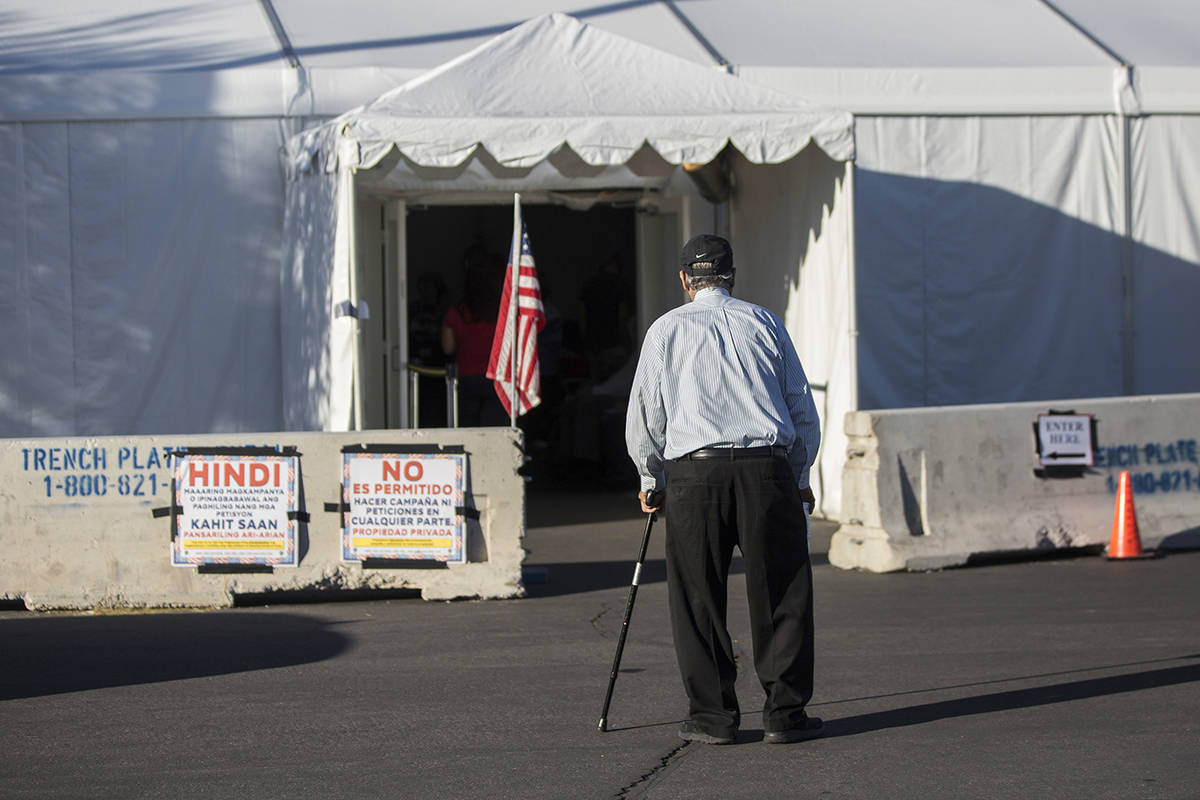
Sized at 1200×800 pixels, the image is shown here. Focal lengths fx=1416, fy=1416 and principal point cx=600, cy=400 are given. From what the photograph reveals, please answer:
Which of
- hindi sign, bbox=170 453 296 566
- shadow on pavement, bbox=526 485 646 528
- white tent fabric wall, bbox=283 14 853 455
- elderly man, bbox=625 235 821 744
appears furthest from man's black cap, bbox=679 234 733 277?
shadow on pavement, bbox=526 485 646 528

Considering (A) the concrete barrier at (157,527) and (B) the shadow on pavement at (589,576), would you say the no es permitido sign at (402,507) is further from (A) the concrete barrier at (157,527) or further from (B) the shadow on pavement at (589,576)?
(B) the shadow on pavement at (589,576)

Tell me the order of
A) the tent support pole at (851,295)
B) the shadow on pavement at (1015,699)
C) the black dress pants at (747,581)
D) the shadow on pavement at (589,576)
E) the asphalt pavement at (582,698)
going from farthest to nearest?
the tent support pole at (851,295) < the shadow on pavement at (589,576) < the shadow on pavement at (1015,699) < the black dress pants at (747,581) < the asphalt pavement at (582,698)

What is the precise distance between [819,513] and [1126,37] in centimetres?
588

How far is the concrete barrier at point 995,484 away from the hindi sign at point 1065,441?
65 millimetres

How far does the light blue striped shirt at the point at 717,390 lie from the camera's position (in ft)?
17.5

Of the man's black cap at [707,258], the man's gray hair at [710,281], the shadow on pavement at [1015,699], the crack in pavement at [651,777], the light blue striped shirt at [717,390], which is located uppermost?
the man's black cap at [707,258]

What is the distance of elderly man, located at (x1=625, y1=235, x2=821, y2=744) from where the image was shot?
209 inches

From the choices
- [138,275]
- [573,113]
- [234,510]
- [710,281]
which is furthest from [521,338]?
[710,281]

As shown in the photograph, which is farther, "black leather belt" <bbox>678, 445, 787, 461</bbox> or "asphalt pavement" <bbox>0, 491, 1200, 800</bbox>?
"black leather belt" <bbox>678, 445, 787, 461</bbox>

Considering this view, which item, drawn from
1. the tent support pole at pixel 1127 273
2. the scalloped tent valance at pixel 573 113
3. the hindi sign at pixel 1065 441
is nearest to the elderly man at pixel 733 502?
the scalloped tent valance at pixel 573 113

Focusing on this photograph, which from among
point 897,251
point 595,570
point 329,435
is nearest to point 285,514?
point 329,435

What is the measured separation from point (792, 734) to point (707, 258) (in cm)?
186

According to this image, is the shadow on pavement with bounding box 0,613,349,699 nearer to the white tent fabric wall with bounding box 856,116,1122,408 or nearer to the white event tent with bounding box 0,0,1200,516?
the white event tent with bounding box 0,0,1200,516

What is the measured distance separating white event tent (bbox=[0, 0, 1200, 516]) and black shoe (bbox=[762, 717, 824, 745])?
18.6ft
